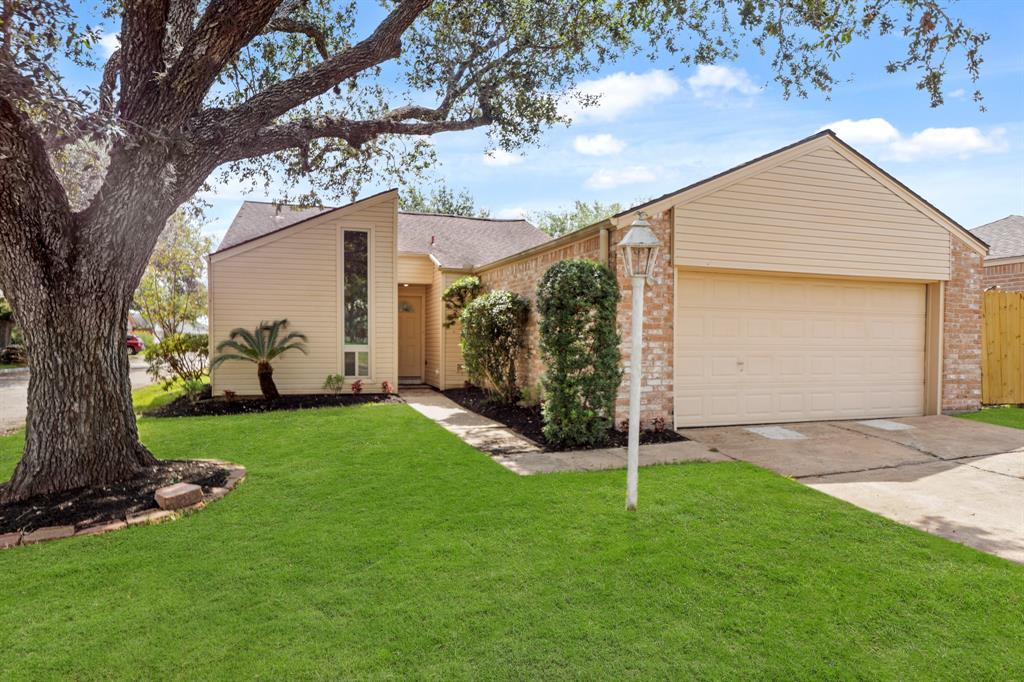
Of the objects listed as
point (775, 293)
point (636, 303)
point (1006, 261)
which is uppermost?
point (1006, 261)

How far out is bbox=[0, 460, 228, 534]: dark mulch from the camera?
165 inches

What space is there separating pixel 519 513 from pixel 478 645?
1788 millimetres

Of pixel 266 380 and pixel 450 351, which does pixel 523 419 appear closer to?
pixel 450 351

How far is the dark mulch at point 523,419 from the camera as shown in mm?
7070

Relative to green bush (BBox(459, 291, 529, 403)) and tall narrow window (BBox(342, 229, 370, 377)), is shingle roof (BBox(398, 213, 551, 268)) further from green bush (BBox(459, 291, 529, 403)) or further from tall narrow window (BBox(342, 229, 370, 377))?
green bush (BBox(459, 291, 529, 403))

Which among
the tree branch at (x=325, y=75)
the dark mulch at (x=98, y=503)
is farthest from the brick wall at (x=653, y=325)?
the dark mulch at (x=98, y=503)

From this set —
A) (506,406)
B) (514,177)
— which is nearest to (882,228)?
(506,406)

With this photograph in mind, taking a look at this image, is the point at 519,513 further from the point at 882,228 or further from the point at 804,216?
the point at 882,228

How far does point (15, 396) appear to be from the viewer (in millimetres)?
12242

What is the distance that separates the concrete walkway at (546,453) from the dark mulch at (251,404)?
9.61 feet

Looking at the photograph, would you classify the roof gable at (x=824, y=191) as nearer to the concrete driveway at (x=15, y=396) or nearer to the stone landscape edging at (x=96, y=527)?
the stone landscape edging at (x=96, y=527)

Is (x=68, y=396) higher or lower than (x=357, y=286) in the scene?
lower

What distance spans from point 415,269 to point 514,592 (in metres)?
11.4

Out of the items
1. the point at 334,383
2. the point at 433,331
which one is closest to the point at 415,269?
the point at 433,331
